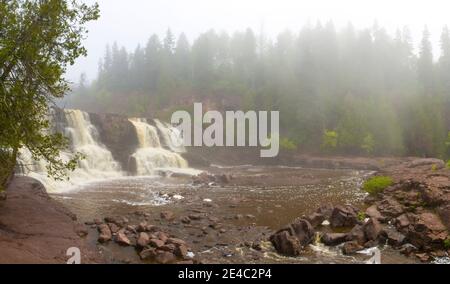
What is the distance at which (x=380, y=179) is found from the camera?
30.0 meters

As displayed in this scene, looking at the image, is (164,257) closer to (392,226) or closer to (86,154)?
(392,226)

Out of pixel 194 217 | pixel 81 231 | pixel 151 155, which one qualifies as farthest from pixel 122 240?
pixel 151 155

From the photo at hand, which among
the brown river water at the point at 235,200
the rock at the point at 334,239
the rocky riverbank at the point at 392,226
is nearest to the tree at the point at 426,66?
the brown river water at the point at 235,200

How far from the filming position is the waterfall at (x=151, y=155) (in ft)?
147

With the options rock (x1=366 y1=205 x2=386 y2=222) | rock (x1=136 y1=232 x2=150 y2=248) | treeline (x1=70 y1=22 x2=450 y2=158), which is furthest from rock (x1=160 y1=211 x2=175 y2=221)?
treeline (x1=70 y1=22 x2=450 y2=158)

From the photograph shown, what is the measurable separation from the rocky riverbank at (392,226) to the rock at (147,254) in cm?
548

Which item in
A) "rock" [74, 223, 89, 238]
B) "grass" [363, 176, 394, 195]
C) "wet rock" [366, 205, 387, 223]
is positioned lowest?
"wet rock" [366, 205, 387, 223]

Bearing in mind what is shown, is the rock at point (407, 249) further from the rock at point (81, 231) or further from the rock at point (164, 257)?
the rock at point (81, 231)

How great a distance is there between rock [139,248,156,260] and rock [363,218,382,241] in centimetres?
1019

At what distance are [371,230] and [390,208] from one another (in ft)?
20.3

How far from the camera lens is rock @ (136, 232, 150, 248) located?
16188 millimetres

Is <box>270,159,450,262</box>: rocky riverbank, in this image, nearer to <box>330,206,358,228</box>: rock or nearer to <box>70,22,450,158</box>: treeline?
<box>330,206,358,228</box>: rock

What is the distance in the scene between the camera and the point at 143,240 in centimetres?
1645
